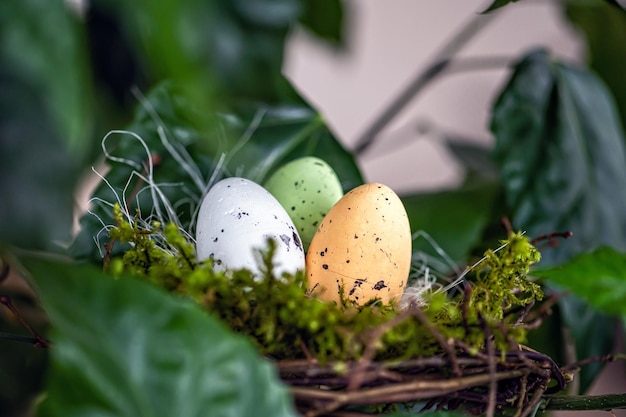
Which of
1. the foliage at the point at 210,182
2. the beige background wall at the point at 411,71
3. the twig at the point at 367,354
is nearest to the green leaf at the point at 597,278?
the foliage at the point at 210,182

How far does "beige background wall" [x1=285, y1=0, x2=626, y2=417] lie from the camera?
129 cm

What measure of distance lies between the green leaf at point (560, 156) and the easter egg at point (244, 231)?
1.05 ft

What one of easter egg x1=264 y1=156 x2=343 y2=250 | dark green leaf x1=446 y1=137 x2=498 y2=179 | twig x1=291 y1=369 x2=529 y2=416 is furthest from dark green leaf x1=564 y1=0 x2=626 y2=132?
twig x1=291 y1=369 x2=529 y2=416

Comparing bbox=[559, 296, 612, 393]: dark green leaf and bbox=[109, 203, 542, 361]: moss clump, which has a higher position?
bbox=[109, 203, 542, 361]: moss clump

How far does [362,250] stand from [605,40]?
0.77 meters

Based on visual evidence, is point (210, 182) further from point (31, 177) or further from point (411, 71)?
point (411, 71)

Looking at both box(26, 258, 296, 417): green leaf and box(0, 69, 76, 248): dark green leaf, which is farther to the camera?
box(0, 69, 76, 248): dark green leaf

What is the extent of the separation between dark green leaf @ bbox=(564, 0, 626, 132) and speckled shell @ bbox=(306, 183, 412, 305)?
0.71 meters

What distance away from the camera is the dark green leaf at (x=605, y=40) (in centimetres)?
98

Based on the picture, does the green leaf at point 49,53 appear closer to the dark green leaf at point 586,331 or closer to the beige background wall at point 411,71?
the dark green leaf at point 586,331

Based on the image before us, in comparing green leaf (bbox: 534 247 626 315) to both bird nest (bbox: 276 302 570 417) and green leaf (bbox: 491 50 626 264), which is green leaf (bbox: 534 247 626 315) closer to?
bird nest (bbox: 276 302 570 417)

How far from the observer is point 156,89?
560 millimetres

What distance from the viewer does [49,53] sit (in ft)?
0.92

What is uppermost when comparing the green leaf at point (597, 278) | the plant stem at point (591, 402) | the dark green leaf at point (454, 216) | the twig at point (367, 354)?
the twig at point (367, 354)
